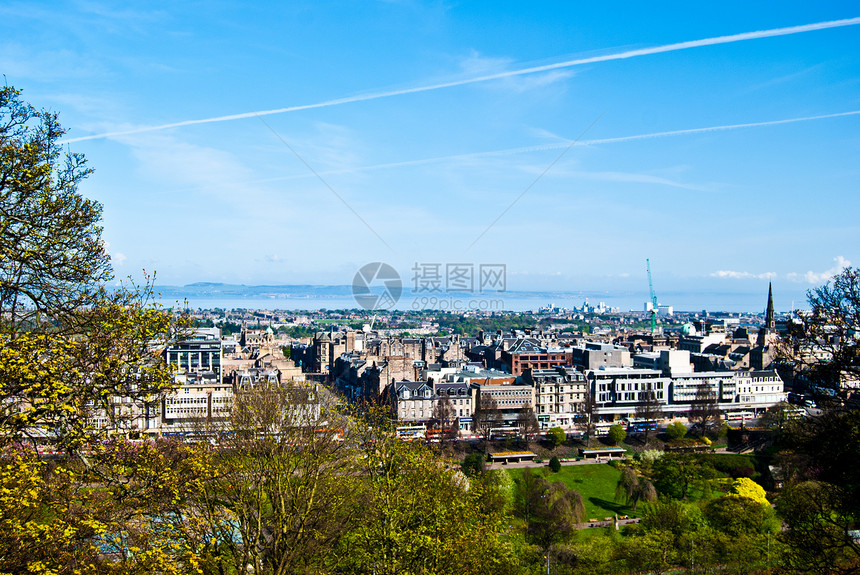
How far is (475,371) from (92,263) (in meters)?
47.0

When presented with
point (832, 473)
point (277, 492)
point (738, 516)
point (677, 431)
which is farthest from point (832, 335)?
point (677, 431)

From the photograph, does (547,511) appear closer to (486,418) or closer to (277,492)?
(277,492)

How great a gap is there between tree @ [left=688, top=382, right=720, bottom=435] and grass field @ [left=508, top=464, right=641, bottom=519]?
11301 mm

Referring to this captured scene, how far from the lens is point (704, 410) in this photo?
45750mm

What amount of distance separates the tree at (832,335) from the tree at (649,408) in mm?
36490

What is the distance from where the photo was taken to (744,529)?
76.3 feet

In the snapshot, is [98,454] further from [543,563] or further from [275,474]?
Result: [543,563]

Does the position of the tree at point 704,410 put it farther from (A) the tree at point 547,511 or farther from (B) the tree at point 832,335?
(B) the tree at point 832,335

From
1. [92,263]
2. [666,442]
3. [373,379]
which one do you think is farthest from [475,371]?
[92,263]

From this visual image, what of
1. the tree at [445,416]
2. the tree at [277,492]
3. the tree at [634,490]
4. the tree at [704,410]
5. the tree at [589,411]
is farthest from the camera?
the tree at [704,410]

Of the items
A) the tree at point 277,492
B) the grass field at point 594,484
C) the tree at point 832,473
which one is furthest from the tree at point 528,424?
the tree at point 832,473

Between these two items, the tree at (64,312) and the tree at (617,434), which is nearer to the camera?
the tree at (64,312)

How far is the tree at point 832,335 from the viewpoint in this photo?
10500 mm

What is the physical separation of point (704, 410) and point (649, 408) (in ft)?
14.0
